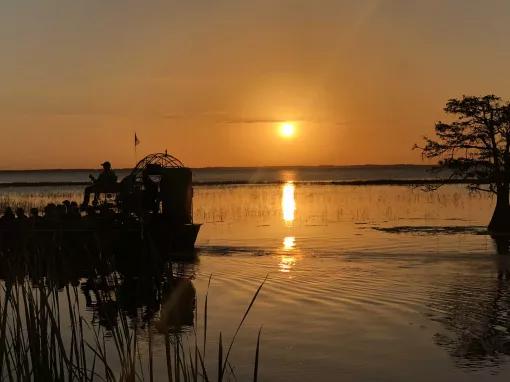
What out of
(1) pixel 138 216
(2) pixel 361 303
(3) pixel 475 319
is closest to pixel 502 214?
(1) pixel 138 216

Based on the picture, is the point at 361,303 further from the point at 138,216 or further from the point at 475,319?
the point at 138,216

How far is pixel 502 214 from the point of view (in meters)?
31.9

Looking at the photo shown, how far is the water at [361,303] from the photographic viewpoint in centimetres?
1032

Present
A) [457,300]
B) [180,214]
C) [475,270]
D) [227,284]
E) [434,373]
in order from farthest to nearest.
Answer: [180,214]
[475,270]
[227,284]
[457,300]
[434,373]

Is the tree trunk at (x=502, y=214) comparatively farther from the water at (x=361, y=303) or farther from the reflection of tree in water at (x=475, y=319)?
the reflection of tree in water at (x=475, y=319)

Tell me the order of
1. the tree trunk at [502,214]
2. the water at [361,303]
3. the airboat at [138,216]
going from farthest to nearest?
1. the tree trunk at [502,214]
2. the airboat at [138,216]
3. the water at [361,303]

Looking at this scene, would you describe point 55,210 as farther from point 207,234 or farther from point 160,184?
point 207,234

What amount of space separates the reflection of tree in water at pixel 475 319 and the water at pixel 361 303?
0.07ft

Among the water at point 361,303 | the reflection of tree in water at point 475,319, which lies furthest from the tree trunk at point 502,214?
the reflection of tree in water at point 475,319

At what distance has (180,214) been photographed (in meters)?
26.8

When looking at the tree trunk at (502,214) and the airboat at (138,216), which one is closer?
the airboat at (138,216)

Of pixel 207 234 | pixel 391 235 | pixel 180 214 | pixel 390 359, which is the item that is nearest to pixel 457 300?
pixel 390 359

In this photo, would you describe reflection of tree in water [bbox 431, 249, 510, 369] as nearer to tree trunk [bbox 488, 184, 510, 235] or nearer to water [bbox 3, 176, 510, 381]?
water [bbox 3, 176, 510, 381]

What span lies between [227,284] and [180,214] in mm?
9381
